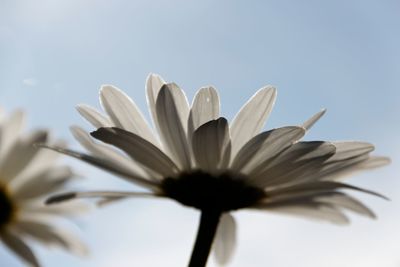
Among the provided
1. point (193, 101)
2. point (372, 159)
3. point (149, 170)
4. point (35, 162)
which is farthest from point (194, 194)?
point (35, 162)

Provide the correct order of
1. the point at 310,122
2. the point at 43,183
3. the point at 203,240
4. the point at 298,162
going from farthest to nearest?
the point at 43,183
the point at 310,122
the point at 298,162
the point at 203,240

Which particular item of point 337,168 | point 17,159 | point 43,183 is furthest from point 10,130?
point 337,168

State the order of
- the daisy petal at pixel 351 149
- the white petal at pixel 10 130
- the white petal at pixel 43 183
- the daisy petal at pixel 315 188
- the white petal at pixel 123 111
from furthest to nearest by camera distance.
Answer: the white petal at pixel 10 130, the white petal at pixel 43 183, the white petal at pixel 123 111, the daisy petal at pixel 351 149, the daisy petal at pixel 315 188

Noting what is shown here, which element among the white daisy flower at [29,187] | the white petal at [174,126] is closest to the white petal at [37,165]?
the white daisy flower at [29,187]

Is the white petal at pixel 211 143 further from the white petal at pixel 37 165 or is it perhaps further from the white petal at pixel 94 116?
the white petal at pixel 37 165

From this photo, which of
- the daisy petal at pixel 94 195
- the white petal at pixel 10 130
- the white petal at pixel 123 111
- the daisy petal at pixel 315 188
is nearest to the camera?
the daisy petal at pixel 94 195

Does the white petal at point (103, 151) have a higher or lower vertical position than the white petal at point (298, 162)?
lower

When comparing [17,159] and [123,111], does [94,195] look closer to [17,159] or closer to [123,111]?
[123,111]
